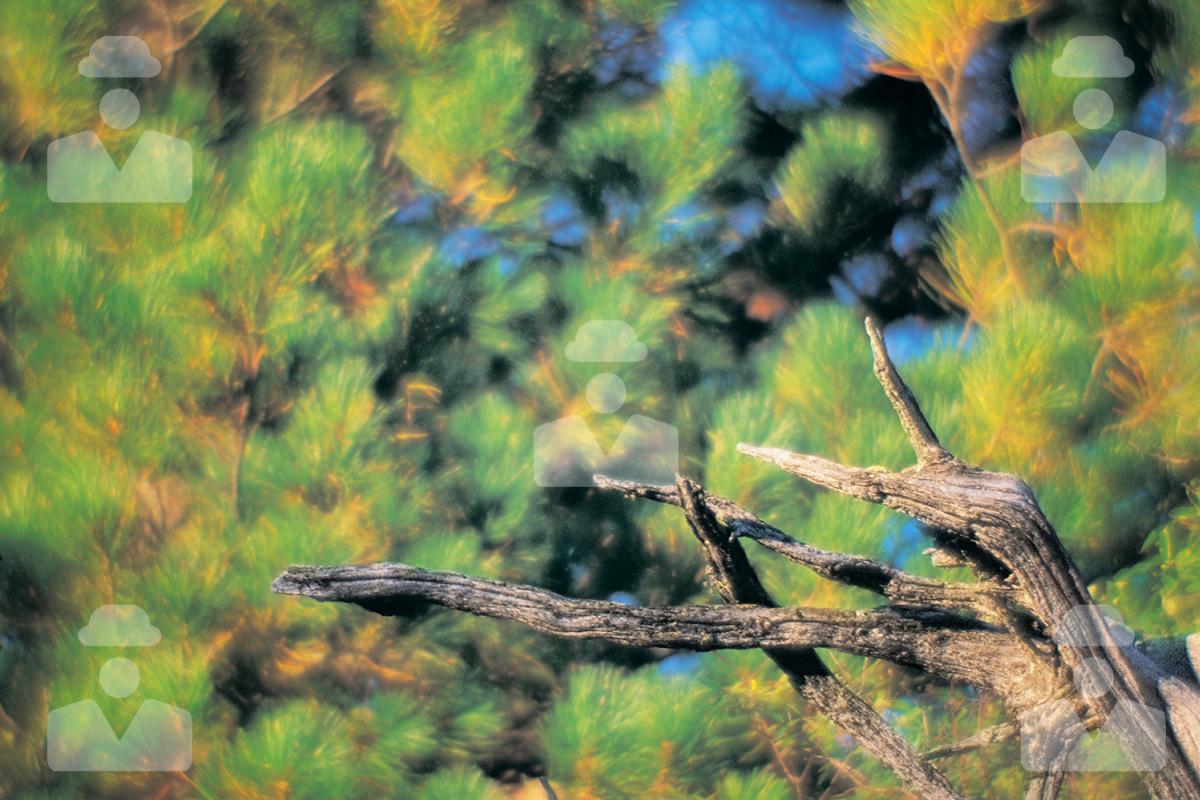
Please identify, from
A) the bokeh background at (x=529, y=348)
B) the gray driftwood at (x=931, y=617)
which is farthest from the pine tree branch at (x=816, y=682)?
the bokeh background at (x=529, y=348)

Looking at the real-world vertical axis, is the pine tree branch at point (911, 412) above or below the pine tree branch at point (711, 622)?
above

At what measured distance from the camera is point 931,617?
605 mm

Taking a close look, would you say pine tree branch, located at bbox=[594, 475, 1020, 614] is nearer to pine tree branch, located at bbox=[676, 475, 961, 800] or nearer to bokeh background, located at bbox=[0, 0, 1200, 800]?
pine tree branch, located at bbox=[676, 475, 961, 800]

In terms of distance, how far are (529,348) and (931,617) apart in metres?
0.47

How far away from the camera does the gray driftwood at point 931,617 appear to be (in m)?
0.51

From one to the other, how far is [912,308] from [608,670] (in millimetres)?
517

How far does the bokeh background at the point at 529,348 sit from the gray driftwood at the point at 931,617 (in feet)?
0.44

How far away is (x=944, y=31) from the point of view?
2.49 ft

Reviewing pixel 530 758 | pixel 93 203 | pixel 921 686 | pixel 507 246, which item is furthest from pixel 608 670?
pixel 93 203

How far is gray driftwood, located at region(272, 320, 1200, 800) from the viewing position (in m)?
0.51

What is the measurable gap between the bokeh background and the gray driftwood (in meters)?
0.13

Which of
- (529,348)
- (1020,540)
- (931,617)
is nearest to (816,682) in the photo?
(931,617)

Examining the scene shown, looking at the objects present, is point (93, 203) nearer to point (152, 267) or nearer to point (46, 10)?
point (152, 267)

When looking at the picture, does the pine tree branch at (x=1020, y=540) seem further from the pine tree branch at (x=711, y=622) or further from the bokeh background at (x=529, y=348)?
the bokeh background at (x=529, y=348)
